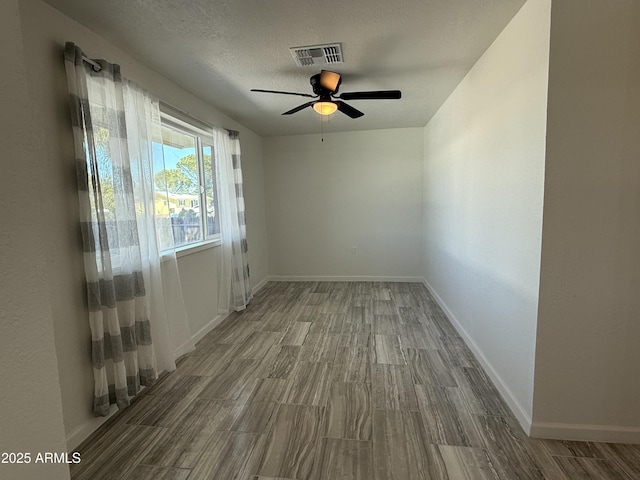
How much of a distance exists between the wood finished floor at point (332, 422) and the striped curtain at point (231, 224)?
0.76 metres

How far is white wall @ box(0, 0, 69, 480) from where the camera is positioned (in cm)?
90

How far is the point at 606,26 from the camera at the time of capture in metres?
1.51

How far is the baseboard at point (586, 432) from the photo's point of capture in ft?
5.52

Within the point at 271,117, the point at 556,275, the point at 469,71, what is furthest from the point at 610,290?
the point at 271,117

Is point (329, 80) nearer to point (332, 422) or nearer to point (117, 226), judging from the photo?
point (117, 226)

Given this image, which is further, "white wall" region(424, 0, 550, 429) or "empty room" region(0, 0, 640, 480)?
"white wall" region(424, 0, 550, 429)

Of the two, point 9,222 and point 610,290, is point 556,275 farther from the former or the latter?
point 9,222

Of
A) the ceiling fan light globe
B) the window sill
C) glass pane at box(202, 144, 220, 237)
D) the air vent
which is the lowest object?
the window sill

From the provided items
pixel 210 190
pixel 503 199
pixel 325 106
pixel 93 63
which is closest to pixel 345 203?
pixel 210 190

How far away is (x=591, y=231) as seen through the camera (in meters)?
1.61

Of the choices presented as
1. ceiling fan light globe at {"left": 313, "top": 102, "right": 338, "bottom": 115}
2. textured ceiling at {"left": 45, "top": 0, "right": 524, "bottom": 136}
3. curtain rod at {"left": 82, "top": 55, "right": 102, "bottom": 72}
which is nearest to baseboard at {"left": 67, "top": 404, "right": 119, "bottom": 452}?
curtain rod at {"left": 82, "top": 55, "right": 102, "bottom": 72}

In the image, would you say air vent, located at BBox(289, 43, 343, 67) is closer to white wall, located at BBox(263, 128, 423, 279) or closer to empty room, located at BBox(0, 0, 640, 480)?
empty room, located at BBox(0, 0, 640, 480)

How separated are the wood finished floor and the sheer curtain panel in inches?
13.3

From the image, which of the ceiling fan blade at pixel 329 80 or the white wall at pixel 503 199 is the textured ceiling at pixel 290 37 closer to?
the ceiling fan blade at pixel 329 80
